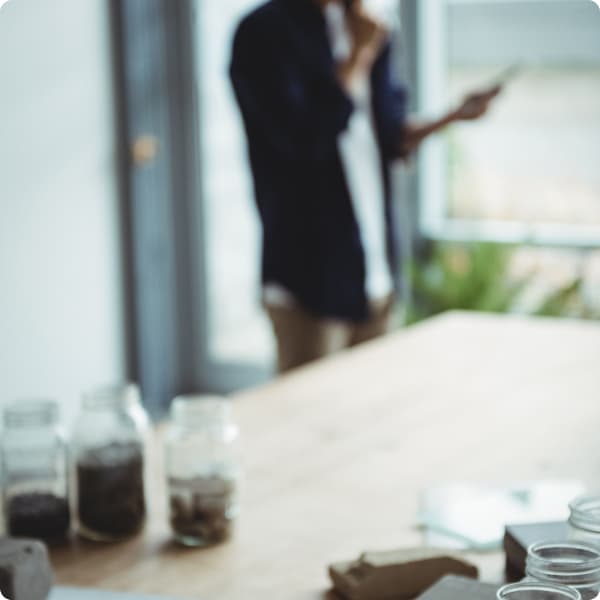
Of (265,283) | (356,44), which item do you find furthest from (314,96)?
(265,283)

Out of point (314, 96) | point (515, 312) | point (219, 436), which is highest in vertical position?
point (314, 96)

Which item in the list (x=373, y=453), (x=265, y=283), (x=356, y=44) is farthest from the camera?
(x=265, y=283)

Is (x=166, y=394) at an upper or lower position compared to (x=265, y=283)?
lower

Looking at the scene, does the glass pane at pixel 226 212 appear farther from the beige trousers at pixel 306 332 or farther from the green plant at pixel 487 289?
the beige trousers at pixel 306 332

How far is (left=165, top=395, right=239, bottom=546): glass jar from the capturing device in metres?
1.43

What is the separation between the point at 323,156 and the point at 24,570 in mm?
1942

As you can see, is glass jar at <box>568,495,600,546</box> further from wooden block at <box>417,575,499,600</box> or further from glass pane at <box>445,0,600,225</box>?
glass pane at <box>445,0,600,225</box>

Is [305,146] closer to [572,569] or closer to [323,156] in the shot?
[323,156]

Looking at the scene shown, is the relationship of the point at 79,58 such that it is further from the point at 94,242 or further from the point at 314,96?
the point at 314,96

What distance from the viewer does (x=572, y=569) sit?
42.5 inches

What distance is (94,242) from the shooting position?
432 centimetres

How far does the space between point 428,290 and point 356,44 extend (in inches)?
56.3

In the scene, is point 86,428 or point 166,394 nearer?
point 86,428

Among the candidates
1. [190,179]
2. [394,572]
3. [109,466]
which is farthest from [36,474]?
[190,179]
